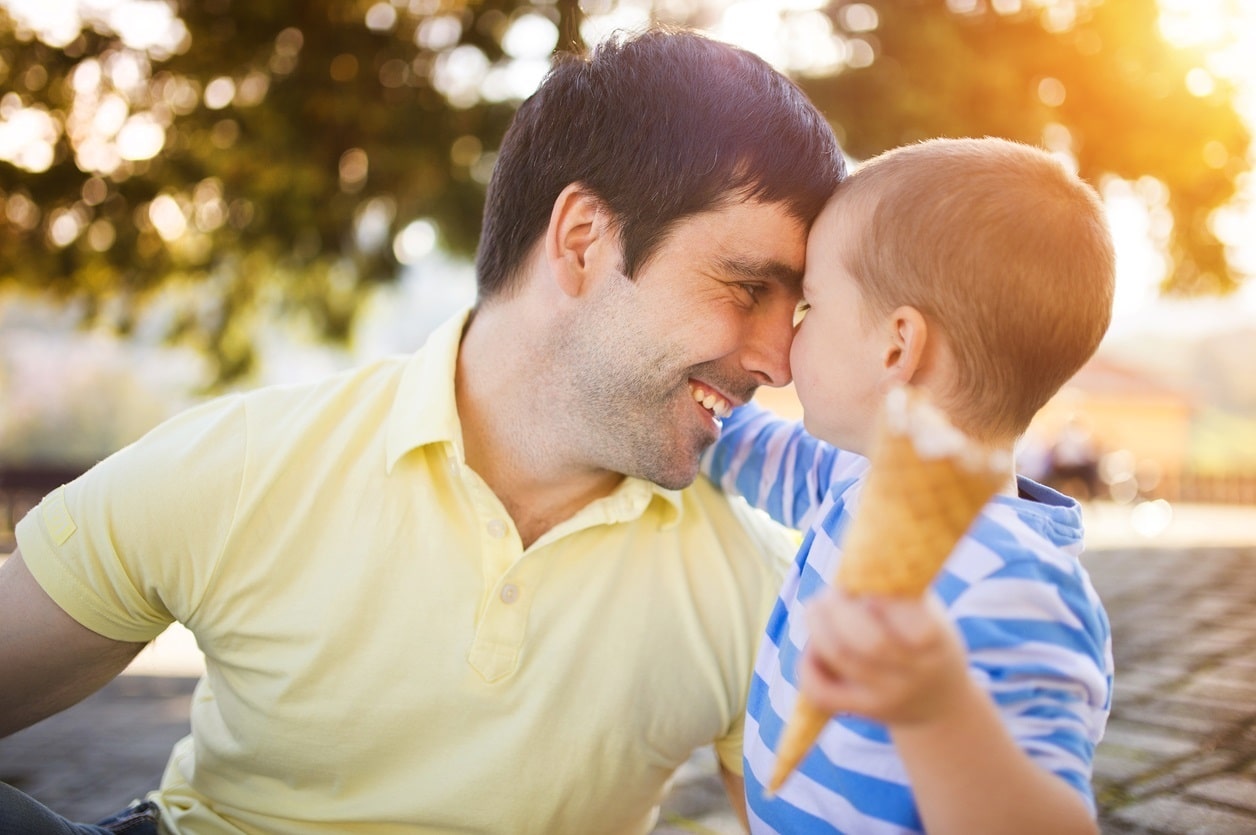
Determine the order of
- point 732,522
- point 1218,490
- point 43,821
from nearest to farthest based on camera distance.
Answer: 1. point 43,821
2. point 732,522
3. point 1218,490

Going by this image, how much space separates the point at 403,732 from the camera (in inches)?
80.1

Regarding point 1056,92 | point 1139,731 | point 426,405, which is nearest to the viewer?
point 426,405

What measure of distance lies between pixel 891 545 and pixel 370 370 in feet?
5.28

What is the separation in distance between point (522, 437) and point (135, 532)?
0.84 m

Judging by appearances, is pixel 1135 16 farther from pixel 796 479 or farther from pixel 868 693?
pixel 868 693

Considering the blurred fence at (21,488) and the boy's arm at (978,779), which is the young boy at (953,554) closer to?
the boy's arm at (978,779)

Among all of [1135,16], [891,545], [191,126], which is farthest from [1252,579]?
[191,126]

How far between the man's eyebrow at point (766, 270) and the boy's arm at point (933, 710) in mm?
1041

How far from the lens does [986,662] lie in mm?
1386

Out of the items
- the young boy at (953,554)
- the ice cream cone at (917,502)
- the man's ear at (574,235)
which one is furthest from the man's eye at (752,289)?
the ice cream cone at (917,502)

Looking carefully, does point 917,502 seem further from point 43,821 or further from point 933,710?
point 43,821

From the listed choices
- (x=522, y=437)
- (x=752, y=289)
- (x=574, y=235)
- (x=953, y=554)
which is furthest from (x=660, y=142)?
(x=953, y=554)

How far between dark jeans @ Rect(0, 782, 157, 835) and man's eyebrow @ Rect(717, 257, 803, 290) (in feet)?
5.62

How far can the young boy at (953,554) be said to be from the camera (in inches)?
46.2
